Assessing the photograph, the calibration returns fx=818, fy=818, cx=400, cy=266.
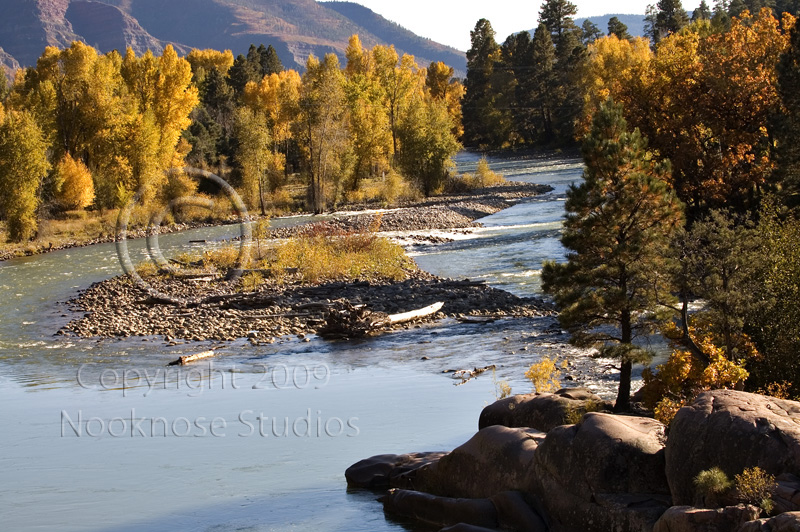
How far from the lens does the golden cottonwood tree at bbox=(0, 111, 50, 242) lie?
4678 centimetres

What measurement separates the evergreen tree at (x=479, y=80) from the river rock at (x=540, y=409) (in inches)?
4068

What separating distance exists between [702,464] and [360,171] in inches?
2252

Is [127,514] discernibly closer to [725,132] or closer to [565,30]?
[725,132]

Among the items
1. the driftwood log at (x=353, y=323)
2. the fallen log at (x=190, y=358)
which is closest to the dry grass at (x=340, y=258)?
the driftwood log at (x=353, y=323)

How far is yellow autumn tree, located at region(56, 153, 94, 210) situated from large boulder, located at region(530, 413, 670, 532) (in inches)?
1977

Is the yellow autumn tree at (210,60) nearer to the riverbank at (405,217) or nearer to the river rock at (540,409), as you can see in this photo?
the riverbank at (405,217)

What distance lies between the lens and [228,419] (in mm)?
14938

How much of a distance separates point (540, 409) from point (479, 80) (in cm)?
11400

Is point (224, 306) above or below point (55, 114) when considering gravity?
below

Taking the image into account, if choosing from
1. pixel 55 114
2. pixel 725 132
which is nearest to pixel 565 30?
pixel 55 114

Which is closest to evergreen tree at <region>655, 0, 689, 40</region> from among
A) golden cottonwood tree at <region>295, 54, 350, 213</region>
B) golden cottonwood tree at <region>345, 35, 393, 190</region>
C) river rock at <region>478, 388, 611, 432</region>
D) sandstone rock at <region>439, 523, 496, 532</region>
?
golden cottonwood tree at <region>345, 35, 393, 190</region>

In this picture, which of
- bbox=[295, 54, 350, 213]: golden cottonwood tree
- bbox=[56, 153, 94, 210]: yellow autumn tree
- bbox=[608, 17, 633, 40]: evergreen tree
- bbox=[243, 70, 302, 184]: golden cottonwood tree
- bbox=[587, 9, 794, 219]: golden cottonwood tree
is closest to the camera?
bbox=[587, 9, 794, 219]: golden cottonwood tree

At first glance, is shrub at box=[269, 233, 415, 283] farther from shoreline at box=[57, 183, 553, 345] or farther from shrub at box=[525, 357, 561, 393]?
shrub at box=[525, 357, 561, 393]

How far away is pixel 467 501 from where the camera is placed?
9930mm
